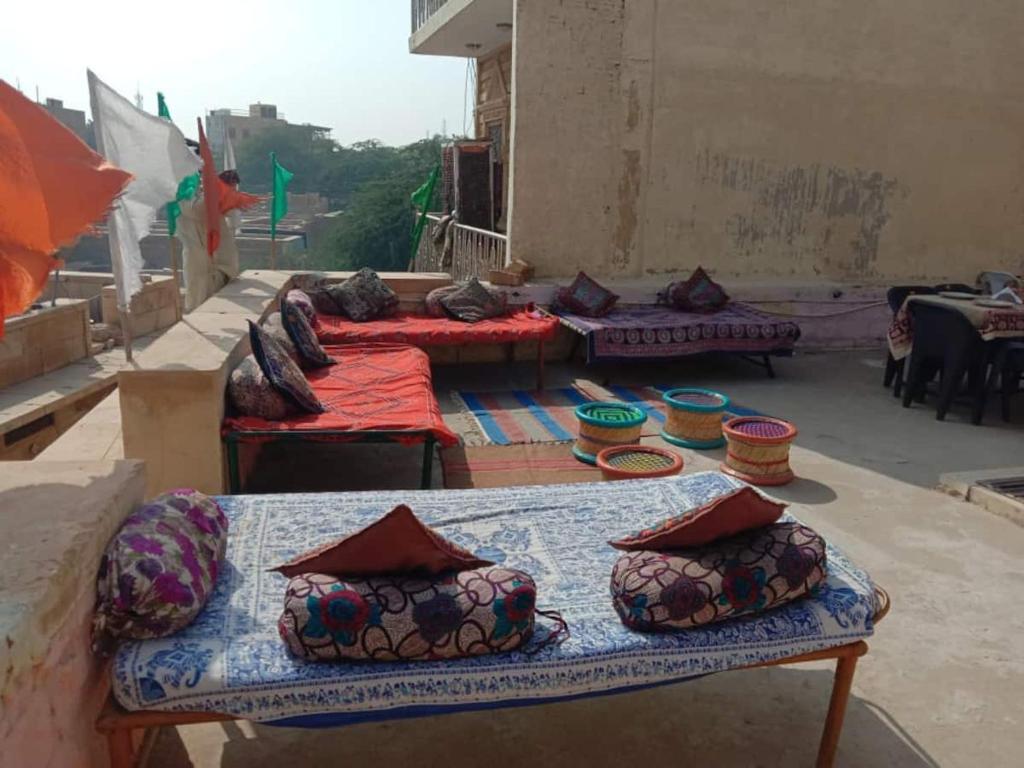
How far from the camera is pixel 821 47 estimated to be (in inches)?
352

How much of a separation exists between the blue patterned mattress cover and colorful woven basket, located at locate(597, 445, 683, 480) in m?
1.31

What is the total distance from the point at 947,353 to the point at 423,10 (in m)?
10.7

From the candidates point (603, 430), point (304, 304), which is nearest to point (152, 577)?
point (603, 430)

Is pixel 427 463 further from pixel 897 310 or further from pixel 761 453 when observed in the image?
pixel 897 310

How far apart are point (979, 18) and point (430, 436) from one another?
8.75 m

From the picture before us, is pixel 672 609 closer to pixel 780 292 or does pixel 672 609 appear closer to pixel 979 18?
pixel 780 292

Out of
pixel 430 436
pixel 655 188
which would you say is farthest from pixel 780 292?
pixel 430 436

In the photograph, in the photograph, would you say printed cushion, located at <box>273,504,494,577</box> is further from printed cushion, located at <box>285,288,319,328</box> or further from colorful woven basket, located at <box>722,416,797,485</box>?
printed cushion, located at <box>285,288,319,328</box>

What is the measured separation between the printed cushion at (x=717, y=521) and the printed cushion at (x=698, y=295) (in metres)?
5.84

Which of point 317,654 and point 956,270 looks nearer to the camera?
point 317,654

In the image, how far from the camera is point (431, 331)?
22.4ft

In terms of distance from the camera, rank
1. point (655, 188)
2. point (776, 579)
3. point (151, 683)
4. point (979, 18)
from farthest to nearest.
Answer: point (979, 18) → point (655, 188) → point (776, 579) → point (151, 683)

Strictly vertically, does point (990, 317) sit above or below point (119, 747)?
above

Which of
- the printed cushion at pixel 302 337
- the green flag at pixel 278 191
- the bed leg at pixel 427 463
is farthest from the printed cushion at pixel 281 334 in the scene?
the green flag at pixel 278 191
